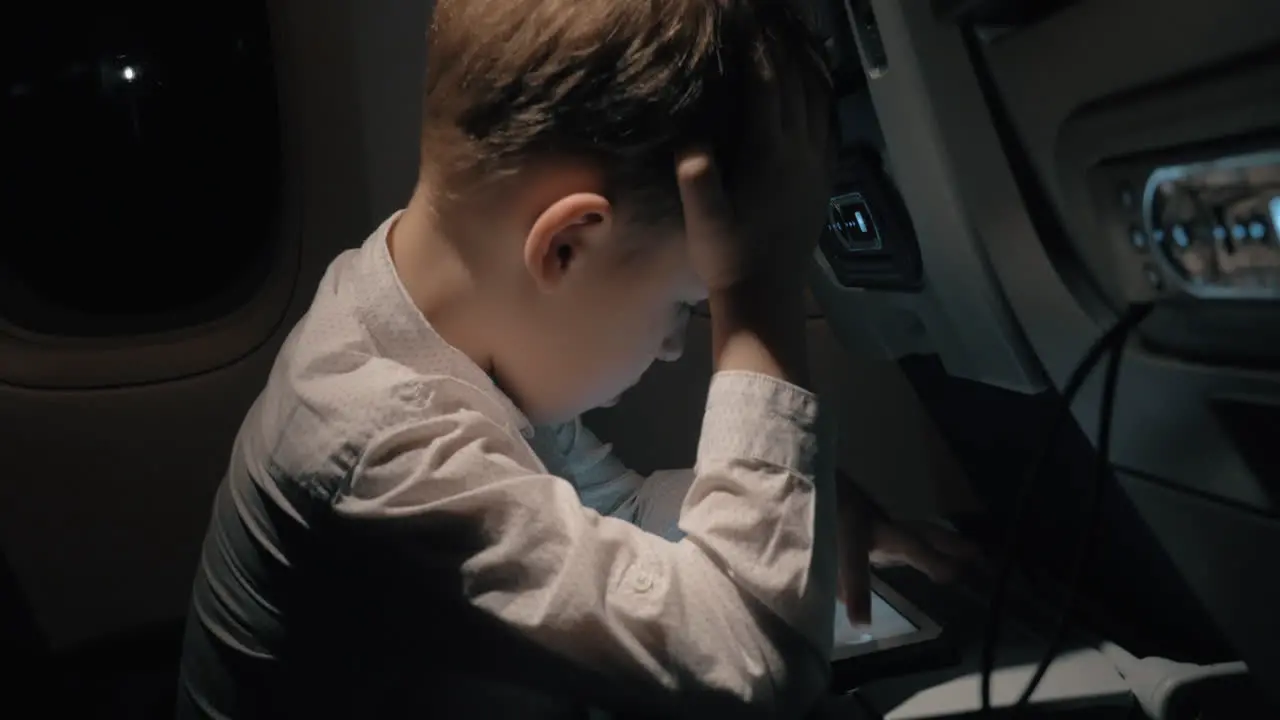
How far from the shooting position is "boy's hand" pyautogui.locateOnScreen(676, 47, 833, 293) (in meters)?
0.59

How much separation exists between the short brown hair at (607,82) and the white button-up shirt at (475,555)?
0.38 feet

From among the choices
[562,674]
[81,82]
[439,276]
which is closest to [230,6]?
[81,82]

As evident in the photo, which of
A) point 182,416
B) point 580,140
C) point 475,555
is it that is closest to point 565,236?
point 580,140

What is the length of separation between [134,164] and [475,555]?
2.61 feet

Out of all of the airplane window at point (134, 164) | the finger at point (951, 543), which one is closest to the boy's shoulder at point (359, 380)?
the finger at point (951, 543)

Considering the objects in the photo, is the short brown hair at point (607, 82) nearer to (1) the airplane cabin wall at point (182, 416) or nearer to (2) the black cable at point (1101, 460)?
(2) the black cable at point (1101, 460)

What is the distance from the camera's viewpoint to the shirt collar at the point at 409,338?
0.64 m

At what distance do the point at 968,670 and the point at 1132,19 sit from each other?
43cm

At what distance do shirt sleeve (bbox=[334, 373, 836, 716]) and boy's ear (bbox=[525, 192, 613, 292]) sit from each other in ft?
0.27

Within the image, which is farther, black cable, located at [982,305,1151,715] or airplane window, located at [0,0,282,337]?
airplane window, located at [0,0,282,337]

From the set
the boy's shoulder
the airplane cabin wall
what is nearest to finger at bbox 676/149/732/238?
the boy's shoulder

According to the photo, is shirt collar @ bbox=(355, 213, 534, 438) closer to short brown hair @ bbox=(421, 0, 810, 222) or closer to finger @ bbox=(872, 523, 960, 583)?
short brown hair @ bbox=(421, 0, 810, 222)

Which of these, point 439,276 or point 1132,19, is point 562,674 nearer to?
point 439,276

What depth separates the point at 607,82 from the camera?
576 millimetres
